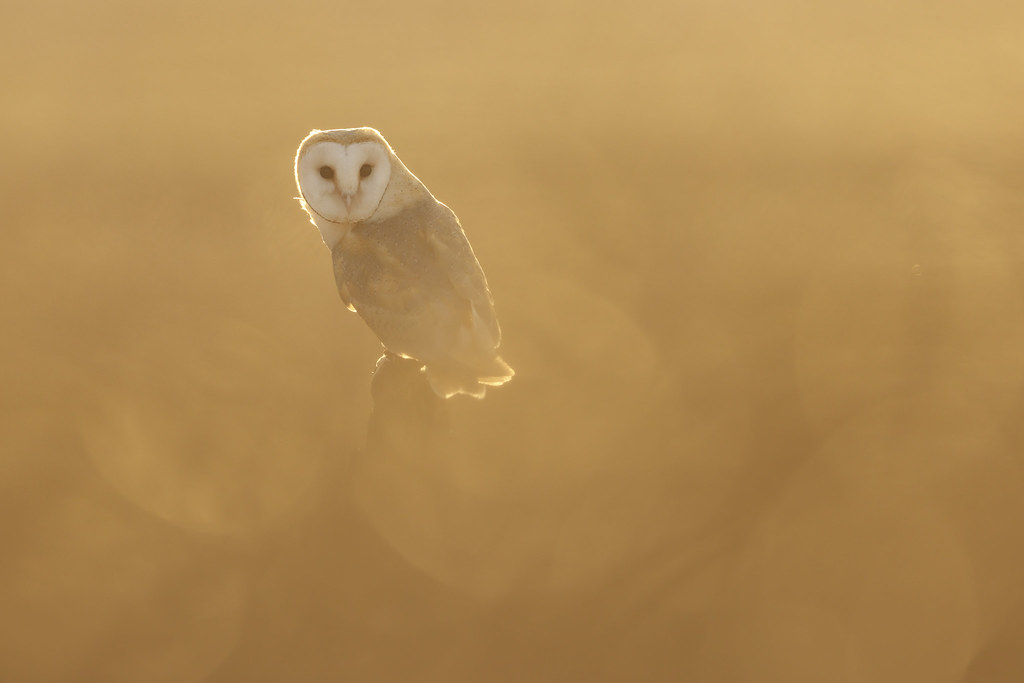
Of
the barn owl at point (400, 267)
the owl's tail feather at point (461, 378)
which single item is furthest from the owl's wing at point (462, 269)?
the owl's tail feather at point (461, 378)

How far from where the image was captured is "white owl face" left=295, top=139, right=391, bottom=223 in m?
3.68

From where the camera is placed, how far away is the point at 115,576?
13.5 feet

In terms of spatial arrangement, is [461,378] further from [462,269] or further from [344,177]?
[344,177]

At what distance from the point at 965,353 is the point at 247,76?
833 centimetres

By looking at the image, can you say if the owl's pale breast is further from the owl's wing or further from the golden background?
the golden background

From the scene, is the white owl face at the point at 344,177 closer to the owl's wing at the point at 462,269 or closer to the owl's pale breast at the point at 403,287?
the owl's pale breast at the point at 403,287

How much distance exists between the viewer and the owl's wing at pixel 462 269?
12.3 feet

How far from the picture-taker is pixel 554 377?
218 inches

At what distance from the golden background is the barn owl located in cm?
27

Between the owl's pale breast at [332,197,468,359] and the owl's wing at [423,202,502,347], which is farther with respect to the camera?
the owl's wing at [423,202,502,347]

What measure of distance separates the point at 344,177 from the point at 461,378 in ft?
3.27

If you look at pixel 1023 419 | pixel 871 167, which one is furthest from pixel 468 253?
pixel 871 167

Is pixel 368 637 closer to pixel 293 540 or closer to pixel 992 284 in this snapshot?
pixel 293 540

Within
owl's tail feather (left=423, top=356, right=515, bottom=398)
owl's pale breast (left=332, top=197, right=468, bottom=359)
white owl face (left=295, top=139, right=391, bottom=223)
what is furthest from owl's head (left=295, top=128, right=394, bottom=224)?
→ owl's tail feather (left=423, top=356, right=515, bottom=398)
